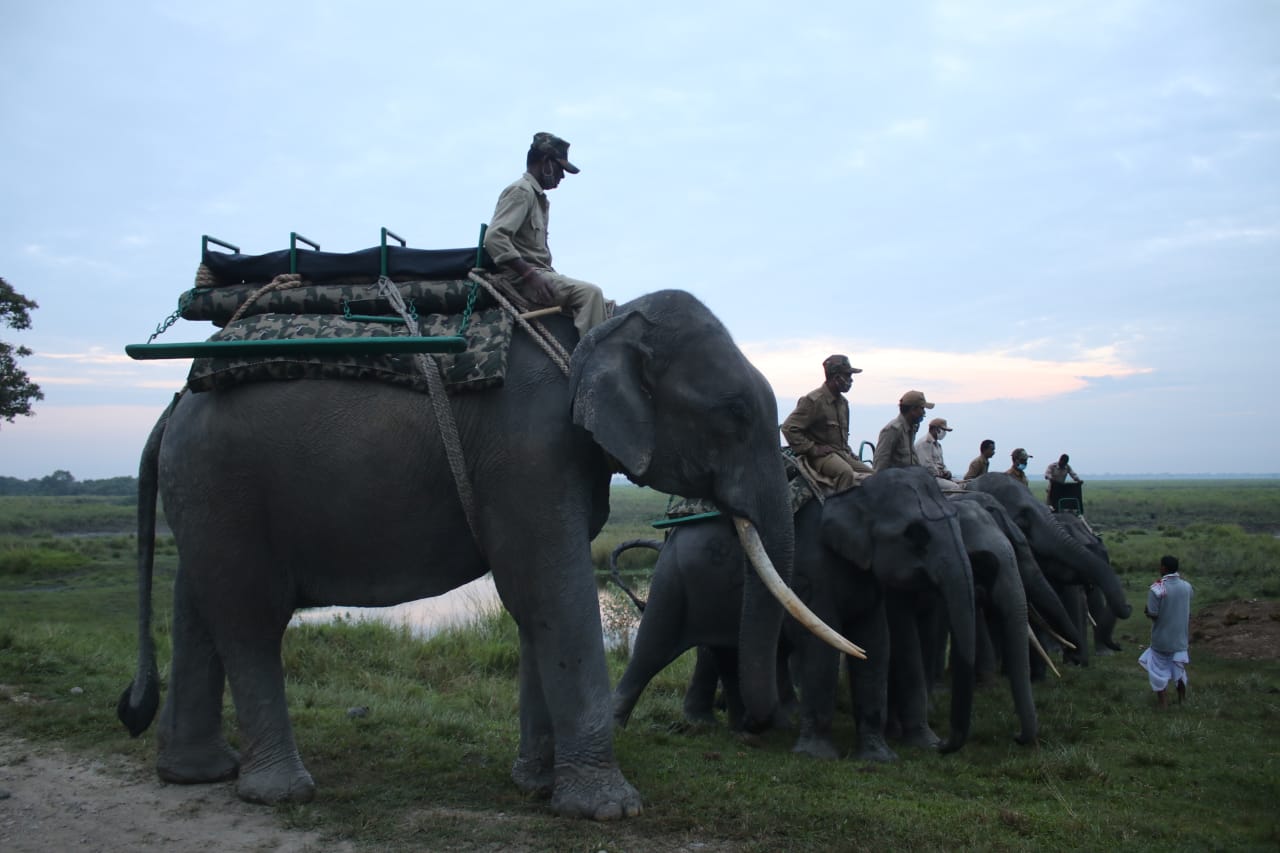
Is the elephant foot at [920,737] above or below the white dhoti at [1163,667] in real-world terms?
below

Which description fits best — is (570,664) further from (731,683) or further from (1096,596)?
(1096,596)

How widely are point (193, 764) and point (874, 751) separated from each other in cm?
447

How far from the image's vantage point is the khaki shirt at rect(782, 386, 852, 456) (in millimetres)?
8453

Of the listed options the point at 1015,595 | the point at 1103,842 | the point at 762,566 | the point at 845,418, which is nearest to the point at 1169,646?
the point at 1015,595

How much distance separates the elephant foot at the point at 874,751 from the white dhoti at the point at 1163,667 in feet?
10.9

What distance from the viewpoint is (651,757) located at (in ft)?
22.3

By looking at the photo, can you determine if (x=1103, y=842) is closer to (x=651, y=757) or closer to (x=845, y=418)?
(x=651, y=757)

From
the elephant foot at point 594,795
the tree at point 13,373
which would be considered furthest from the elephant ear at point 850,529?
the tree at point 13,373

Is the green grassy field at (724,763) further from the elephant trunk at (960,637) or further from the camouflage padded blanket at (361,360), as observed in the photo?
the camouflage padded blanket at (361,360)

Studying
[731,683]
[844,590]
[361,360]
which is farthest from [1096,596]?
[361,360]

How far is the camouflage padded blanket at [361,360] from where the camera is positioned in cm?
536

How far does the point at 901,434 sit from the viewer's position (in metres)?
9.65

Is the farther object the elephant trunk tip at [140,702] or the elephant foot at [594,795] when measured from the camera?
the elephant trunk tip at [140,702]

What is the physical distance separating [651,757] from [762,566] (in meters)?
2.14
